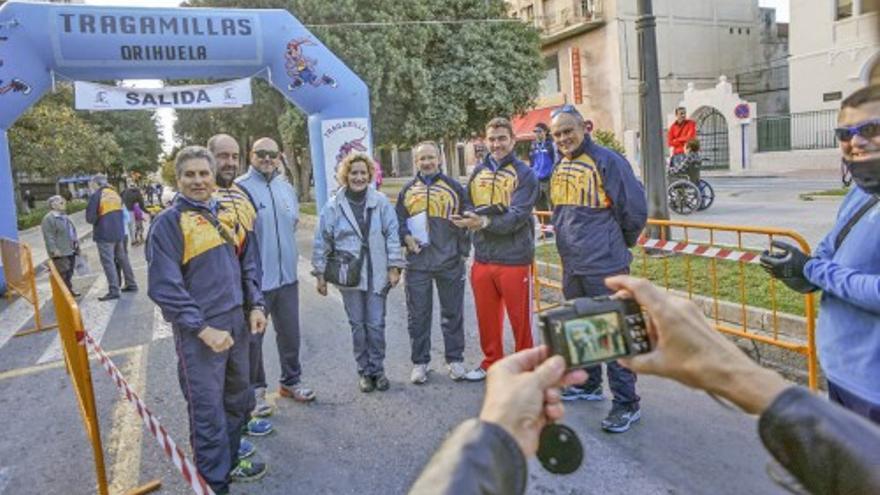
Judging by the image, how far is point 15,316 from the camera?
8.66 metres

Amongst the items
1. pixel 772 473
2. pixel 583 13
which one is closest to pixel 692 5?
pixel 583 13

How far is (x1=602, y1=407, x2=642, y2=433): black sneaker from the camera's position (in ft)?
13.1

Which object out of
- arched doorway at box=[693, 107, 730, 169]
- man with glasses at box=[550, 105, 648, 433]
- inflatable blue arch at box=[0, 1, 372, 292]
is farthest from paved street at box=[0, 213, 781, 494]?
arched doorway at box=[693, 107, 730, 169]

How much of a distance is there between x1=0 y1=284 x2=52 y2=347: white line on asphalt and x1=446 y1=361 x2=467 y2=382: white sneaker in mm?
5275

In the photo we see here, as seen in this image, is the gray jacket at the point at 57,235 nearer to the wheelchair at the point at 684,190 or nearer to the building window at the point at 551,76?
the wheelchair at the point at 684,190

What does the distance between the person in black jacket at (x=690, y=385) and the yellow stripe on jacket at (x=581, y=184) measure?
3078mm

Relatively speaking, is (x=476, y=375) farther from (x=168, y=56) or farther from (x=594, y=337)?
(x=168, y=56)

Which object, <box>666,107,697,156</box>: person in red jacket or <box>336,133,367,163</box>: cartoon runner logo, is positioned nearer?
<box>336,133,367,163</box>: cartoon runner logo

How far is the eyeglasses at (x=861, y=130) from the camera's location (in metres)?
2.17

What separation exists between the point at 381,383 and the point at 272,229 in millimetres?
1397

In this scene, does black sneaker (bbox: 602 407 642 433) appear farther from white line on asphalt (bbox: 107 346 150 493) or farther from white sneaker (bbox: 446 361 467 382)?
white line on asphalt (bbox: 107 346 150 493)

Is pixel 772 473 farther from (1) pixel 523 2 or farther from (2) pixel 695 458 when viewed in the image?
(1) pixel 523 2

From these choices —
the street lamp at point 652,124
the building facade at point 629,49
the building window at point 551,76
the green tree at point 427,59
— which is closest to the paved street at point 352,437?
the street lamp at point 652,124

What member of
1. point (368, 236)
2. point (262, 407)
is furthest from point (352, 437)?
point (368, 236)
